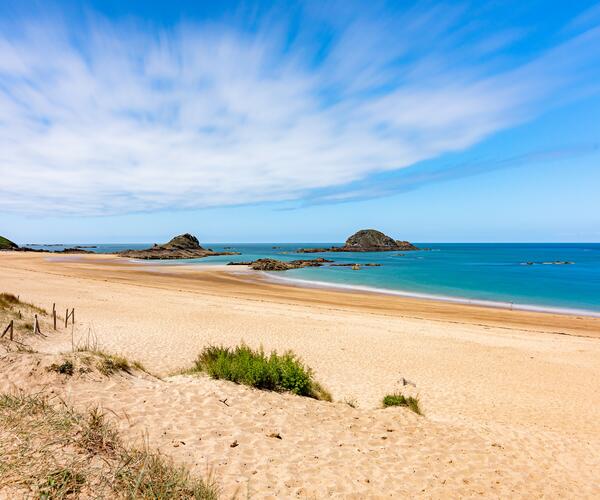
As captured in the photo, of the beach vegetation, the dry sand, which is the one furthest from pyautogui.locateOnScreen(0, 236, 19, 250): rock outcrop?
the beach vegetation

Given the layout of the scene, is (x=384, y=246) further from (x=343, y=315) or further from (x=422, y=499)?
(x=422, y=499)

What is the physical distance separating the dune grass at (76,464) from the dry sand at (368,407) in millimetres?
893

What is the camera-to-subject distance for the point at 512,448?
7453mm

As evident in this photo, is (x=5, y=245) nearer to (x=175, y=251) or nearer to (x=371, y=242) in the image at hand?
(x=175, y=251)

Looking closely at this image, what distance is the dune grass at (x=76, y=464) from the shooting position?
4.04 metres

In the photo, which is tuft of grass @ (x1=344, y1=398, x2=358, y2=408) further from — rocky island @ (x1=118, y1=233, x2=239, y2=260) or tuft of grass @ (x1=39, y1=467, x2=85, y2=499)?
rocky island @ (x1=118, y1=233, x2=239, y2=260)

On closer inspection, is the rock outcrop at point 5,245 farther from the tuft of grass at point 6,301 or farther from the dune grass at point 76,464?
the dune grass at point 76,464

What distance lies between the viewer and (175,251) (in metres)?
104

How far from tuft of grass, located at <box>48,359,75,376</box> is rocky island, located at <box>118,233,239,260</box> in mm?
88138

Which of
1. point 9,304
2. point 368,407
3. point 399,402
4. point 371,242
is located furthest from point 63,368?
point 371,242

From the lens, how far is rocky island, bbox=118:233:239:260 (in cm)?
9544

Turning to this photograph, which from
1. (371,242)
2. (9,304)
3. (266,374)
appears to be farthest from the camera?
(371,242)

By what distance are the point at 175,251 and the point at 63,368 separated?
100780 mm

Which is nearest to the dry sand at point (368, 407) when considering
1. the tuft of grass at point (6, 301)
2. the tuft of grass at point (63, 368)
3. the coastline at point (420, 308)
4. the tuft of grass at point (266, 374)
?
the tuft of grass at point (63, 368)
